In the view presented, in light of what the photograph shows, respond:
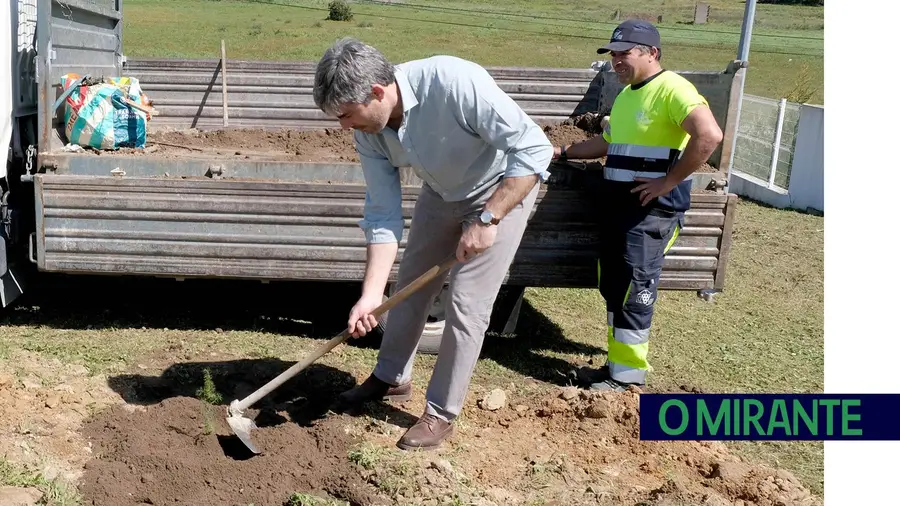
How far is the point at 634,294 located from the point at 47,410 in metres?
2.84

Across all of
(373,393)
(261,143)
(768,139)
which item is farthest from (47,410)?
(768,139)

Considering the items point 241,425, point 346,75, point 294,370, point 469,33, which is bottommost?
point 241,425

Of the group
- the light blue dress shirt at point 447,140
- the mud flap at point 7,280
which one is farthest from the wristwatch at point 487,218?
the mud flap at point 7,280

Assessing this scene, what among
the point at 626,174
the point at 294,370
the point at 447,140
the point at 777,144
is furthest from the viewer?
the point at 777,144

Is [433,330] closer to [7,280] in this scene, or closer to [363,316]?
[363,316]

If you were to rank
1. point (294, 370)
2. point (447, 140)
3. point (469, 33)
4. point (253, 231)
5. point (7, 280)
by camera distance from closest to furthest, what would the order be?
point (447, 140)
point (294, 370)
point (253, 231)
point (7, 280)
point (469, 33)

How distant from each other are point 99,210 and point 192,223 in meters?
0.49

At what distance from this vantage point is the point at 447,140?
3.46m

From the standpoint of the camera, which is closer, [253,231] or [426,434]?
[426,434]

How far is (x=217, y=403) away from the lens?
13.7ft

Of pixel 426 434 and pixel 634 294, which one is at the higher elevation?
pixel 634 294

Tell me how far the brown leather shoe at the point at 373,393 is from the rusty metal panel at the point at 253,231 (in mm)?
728

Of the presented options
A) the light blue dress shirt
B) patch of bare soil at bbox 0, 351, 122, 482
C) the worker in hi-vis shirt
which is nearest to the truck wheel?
the worker in hi-vis shirt

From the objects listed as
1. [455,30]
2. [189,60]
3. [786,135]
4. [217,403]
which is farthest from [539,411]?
[455,30]
